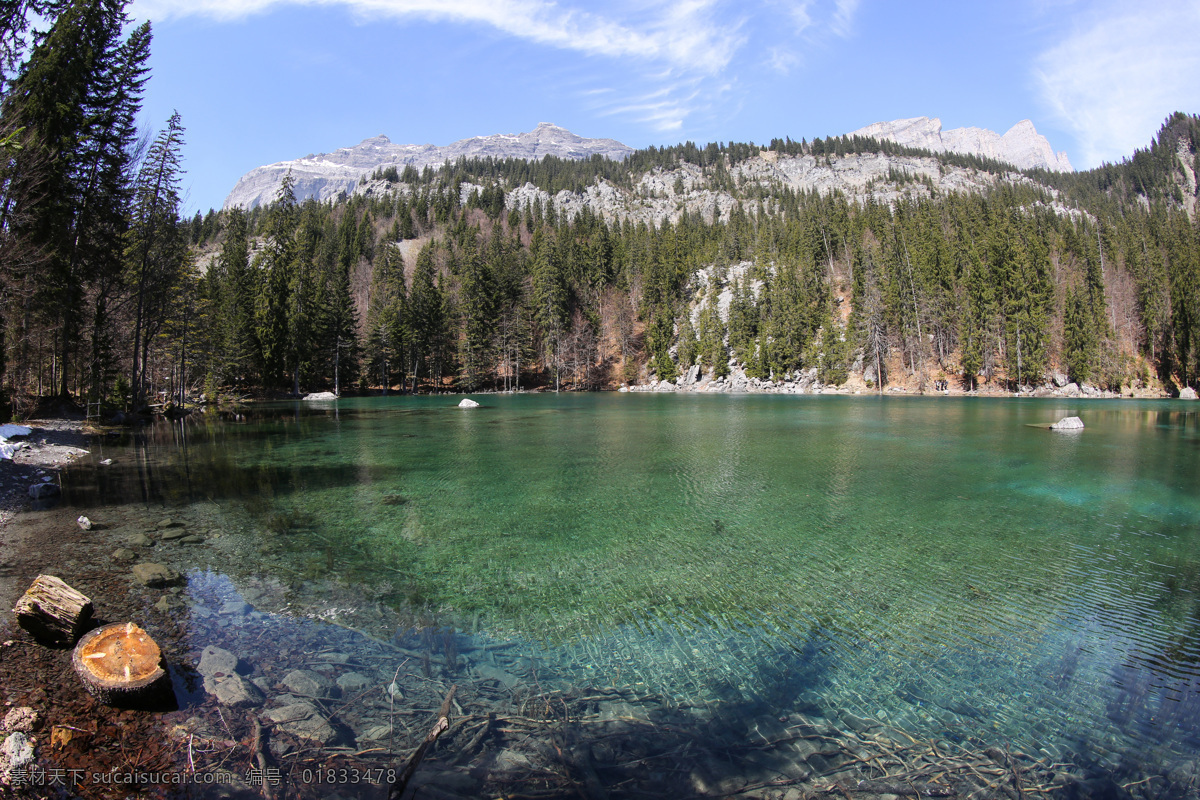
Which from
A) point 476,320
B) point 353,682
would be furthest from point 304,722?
point 476,320

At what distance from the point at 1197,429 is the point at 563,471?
3581 cm

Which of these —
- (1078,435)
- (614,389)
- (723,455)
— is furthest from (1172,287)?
(723,455)

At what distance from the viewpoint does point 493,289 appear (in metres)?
79.0

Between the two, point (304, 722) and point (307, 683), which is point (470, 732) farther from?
point (307, 683)

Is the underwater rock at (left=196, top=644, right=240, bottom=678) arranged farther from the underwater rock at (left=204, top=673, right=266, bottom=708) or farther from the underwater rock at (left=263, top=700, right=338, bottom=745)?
the underwater rock at (left=263, top=700, right=338, bottom=745)

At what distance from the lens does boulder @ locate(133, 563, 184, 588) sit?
748 cm

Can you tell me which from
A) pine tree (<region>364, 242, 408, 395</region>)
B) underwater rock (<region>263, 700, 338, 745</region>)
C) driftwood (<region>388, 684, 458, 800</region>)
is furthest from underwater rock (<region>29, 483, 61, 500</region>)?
pine tree (<region>364, 242, 408, 395</region>)

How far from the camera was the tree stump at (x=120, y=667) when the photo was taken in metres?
4.45

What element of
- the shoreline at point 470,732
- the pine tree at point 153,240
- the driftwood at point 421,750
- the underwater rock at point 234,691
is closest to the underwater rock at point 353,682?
the shoreline at point 470,732

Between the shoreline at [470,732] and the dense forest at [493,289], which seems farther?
the dense forest at [493,289]

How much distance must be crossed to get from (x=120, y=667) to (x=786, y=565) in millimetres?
8616

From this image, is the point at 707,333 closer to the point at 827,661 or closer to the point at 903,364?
the point at 903,364

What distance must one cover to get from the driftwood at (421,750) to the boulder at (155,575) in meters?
5.53

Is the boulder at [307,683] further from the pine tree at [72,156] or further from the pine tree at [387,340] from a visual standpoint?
the pine tree at [387,340]
